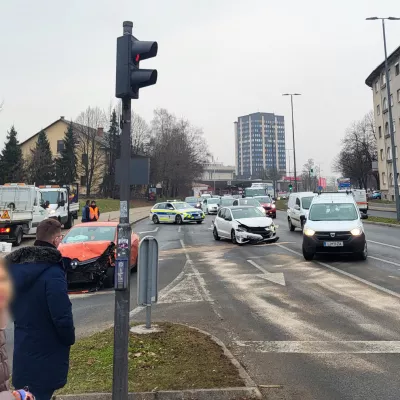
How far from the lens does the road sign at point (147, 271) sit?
5.89m

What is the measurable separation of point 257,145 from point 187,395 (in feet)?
507

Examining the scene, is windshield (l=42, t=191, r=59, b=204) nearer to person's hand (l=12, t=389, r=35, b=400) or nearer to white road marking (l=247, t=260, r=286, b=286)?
white road marking (l=247, t=260, r=286, b=286)

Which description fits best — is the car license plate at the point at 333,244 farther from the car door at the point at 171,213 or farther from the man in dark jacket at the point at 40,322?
the car door at the point at 171,213

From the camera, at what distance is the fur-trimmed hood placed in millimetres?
2982

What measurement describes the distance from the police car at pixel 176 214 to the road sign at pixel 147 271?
2492 cm

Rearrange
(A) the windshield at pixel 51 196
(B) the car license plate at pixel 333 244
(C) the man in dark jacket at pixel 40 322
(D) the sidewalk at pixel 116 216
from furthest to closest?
1. (D) the sidewalk at pixel 116 216
2. (A) the windshield at pixel 51 196
3. (B) the car license plate at pixel 333 244
4. (C) the man in dark jacket at pixel 40 322

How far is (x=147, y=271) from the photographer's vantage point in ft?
19.5

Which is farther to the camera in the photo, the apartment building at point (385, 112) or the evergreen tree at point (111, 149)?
the evergreen tree at point (111, 149)

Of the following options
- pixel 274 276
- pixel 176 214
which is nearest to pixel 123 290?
pixel 274 276

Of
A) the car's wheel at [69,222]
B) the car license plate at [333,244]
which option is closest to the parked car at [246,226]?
the car license plate at [333,244]

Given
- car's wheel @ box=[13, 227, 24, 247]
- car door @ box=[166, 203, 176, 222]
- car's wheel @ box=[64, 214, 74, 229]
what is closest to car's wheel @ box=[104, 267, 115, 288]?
car's wheel @ box=[13, 227, 24, 247]

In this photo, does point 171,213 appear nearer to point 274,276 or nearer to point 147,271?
point 274,276

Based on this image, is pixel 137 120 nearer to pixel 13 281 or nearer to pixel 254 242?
pixel 254 242

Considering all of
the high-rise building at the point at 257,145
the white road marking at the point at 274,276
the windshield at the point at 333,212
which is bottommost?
the white road marking at the point at 274,276
